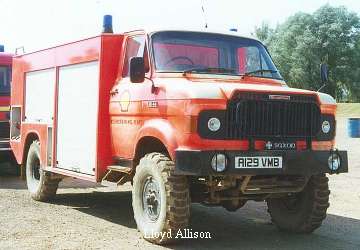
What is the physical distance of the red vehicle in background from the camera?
44.5 ft

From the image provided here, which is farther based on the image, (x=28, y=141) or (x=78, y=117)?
(x=28, y=141)

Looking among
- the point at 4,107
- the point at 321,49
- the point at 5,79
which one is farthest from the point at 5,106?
the point at 321,49

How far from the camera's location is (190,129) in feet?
20.8

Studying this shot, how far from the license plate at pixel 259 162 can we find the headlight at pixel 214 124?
39cm

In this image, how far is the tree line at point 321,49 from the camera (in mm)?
64062

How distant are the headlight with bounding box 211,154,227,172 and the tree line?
58062 mm

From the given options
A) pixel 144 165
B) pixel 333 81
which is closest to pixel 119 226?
pixel 144 165

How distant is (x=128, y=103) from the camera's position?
24.9 feet

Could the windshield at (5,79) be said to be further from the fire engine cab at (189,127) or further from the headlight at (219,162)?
the headlight at (219,162)

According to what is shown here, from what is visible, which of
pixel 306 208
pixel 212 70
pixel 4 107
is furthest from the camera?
pixel 4 107

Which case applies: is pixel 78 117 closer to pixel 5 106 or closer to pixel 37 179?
pixel 37 179

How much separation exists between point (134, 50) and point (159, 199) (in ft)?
7.04

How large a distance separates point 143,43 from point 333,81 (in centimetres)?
5980

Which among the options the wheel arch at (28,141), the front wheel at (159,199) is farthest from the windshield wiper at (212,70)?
the wheel arch at (28,141)
